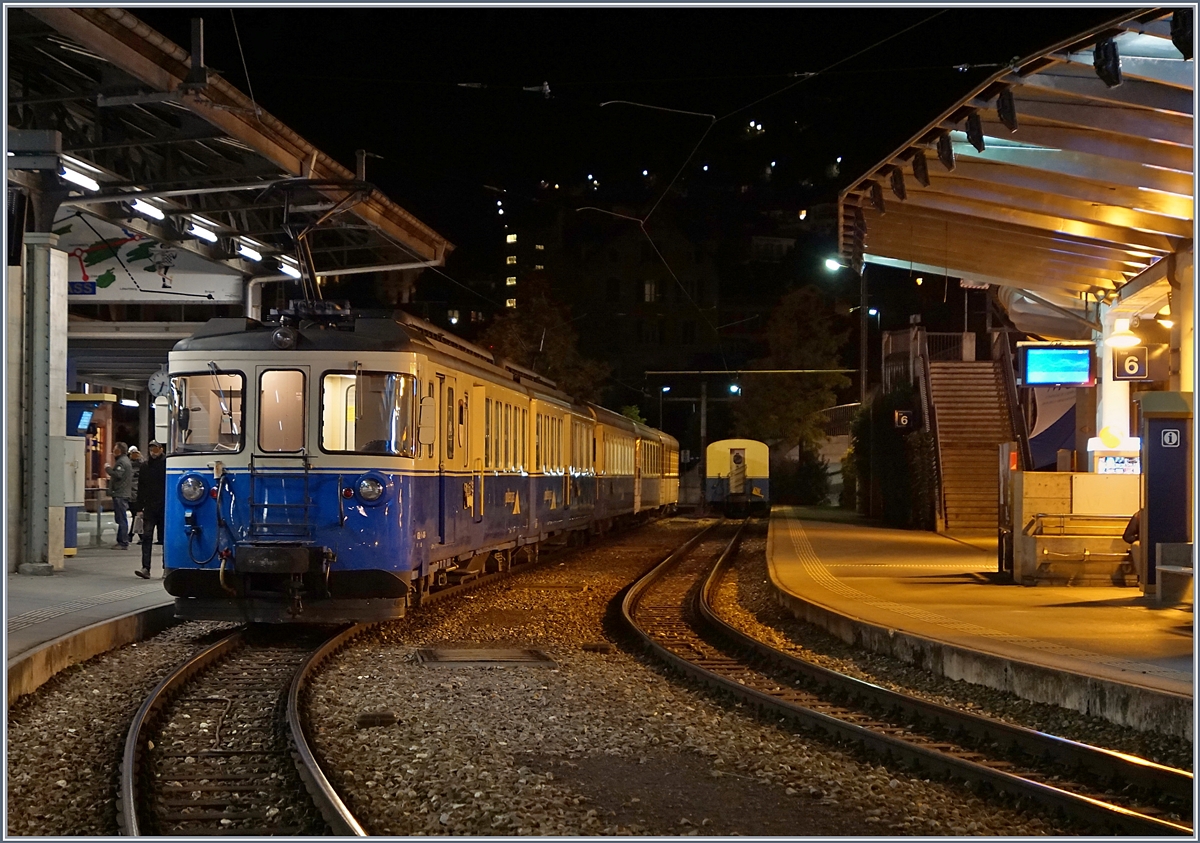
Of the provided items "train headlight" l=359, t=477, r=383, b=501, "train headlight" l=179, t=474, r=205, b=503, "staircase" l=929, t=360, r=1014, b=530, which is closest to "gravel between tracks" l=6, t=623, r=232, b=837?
"train headlight" l=179, t=474, r=205, b=503

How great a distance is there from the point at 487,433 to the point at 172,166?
16.3ft

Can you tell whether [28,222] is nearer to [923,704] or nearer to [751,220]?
[923,704]

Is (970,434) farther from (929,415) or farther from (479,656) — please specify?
(479,656)

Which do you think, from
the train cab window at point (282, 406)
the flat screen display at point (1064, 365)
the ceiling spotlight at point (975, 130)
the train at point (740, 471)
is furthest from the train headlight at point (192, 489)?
the train at point (740, 471)

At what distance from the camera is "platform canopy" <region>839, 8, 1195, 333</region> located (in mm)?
10172

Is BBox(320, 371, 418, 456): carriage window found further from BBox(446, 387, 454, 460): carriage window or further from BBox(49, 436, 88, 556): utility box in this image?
BBox(49, 436, 88, 556): utility box

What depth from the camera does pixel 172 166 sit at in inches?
604

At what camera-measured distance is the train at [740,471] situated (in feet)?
146

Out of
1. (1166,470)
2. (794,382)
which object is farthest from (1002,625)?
(794,382)

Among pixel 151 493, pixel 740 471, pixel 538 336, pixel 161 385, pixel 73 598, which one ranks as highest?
pixel 538 336

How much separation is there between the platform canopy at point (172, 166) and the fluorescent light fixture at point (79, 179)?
66mm

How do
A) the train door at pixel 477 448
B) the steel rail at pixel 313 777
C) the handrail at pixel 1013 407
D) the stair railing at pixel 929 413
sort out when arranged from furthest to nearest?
the stair railing at pixel 929 413 < the handrail at pixel 1013 407 < the train door at pixel 477 448 < the steel rail at pixel 313 777

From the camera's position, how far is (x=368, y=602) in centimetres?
1156

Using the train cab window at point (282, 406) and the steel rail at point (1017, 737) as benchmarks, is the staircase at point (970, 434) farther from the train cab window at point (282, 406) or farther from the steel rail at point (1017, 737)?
the train cab window at point (282, 406)
